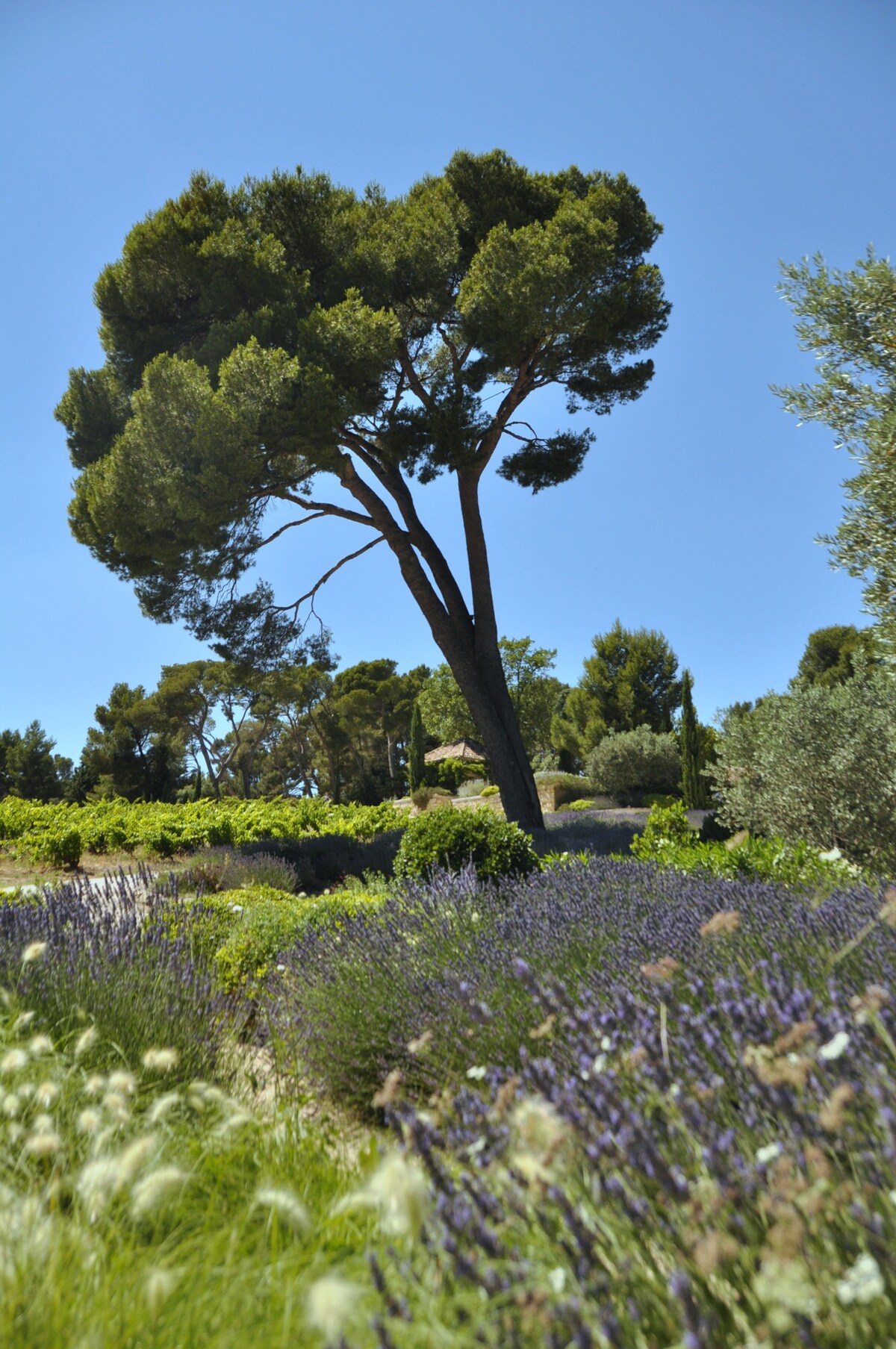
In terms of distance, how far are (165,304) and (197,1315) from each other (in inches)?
488

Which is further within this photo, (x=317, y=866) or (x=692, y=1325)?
(x=317, y=866)

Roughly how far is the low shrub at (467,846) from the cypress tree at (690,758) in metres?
11.2

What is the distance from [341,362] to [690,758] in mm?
12076

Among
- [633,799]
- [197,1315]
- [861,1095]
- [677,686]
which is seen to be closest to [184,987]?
[197,1315]

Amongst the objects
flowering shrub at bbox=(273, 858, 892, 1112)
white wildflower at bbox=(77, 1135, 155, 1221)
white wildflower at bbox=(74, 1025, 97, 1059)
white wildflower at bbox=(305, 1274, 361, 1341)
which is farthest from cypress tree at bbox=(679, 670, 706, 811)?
white wildflower at bbox=(305, 1274, 361, 1341)

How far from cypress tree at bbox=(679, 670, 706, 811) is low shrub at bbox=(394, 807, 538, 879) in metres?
11.2

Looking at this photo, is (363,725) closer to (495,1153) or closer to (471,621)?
(471,621)

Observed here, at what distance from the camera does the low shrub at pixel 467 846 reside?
627 cm

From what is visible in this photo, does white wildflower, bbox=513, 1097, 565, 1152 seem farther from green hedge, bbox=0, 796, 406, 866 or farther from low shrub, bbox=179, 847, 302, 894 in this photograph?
green hedge, bbox=0, 796, 406, 866

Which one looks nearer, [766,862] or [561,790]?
[766,862]

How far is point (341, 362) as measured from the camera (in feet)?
33.4

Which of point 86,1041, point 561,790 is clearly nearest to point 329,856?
point 86,1041

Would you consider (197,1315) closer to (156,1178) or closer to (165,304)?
(156,1178)

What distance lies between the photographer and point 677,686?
25.8 meters
